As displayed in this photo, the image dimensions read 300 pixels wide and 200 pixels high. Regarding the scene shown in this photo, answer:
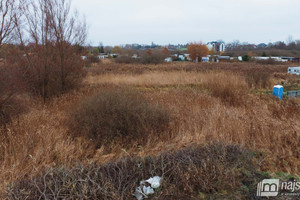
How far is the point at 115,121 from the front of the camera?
13.6 feet

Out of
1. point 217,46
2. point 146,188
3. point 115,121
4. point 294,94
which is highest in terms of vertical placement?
point 217,46

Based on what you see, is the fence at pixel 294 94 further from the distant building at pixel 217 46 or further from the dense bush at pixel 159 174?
the distant building at pixel 217 46

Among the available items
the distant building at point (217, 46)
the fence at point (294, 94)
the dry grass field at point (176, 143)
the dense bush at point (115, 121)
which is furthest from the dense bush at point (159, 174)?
the distant building at point (217, 46)

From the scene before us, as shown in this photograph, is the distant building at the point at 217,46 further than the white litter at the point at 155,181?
Yes

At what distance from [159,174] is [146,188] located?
0.31 metres

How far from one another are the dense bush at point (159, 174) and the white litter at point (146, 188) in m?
0.06

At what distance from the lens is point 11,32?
16.8ft

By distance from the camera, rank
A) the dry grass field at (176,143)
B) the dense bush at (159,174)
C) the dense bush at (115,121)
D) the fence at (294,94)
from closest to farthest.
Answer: the dense bush at (159,174) < the dry grass field at (176,143) < the dense bush at (115,121) < the fence at (294,94)

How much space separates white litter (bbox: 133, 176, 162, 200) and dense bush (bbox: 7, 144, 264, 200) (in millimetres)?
62

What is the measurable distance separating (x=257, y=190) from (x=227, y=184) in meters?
0.37

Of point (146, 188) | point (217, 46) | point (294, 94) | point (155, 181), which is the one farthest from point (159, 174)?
Result: point (217, 46)

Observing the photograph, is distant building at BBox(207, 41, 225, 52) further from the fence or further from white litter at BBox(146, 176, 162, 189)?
white litter at BBox(146, 176, 162, 189)

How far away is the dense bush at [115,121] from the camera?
4.12m

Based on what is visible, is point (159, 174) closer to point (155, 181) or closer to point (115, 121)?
point (155, 181)
